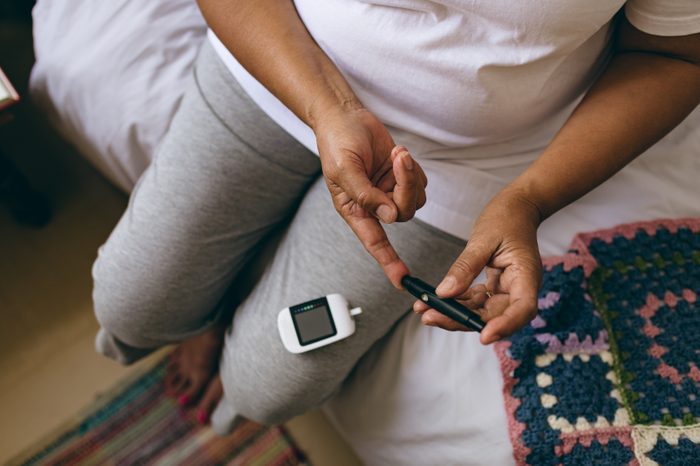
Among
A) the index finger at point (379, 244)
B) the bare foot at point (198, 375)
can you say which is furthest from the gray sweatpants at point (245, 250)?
the bare foot at point (198, 375)

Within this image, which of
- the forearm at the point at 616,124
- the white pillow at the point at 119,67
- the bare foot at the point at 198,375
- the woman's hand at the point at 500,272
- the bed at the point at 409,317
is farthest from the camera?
the bare foot at the point at 198,375

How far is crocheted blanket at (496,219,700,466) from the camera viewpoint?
665 mm

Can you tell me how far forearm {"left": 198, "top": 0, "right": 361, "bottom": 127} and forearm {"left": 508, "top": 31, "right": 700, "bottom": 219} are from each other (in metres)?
0.24

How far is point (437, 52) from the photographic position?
592 millimetres

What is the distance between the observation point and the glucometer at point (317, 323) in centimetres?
70

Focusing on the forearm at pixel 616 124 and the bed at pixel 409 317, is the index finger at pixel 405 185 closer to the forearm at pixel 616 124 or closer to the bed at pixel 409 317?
the forearm at pixel 616 124

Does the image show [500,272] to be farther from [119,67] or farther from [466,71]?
[119,67]

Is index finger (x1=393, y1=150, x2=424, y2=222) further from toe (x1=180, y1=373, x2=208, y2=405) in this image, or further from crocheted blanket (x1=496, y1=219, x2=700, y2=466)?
toe (x1=180, y1=373, x2=208, y2=405)

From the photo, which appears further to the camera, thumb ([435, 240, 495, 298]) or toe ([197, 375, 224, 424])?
toe ([197, 375, 224, 424])

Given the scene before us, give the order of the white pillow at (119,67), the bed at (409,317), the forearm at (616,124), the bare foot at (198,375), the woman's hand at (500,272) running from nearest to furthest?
the woman's hand at (500,272) < the forearm at (616,124) < the bed at (409,317) < the white pillow at (119,67) < the bare foot at (198,375)

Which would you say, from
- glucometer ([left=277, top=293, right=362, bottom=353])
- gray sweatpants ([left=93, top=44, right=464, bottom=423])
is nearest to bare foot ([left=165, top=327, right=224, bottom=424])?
gray sweatpants ([left=93, top=44, right=464, bottom=423])

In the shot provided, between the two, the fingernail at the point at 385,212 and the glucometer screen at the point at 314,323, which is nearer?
the fingernail at the point at 385,212

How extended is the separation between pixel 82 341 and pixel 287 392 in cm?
61

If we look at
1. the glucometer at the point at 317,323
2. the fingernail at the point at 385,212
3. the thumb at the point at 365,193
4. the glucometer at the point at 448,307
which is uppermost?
the thumb at the point at 365,193
